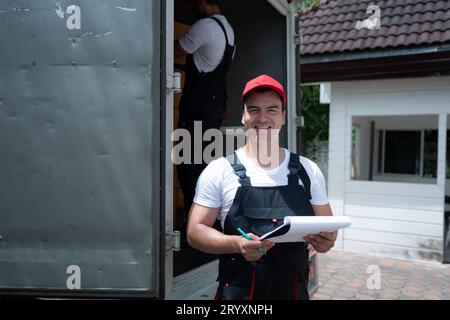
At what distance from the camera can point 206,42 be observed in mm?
3162

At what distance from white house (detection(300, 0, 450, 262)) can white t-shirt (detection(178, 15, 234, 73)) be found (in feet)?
11.8

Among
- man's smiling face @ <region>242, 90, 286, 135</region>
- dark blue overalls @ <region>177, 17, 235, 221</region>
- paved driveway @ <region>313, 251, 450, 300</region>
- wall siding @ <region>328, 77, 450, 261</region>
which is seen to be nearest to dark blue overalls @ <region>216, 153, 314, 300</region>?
man's smiling face @ <region>242, 90, 286, 135</region>

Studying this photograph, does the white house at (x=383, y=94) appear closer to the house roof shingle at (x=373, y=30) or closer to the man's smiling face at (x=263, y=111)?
the house roof shingle at (x=373, y=30)

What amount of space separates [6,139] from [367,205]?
5.83 metres

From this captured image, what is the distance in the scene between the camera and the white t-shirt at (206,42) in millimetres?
3115

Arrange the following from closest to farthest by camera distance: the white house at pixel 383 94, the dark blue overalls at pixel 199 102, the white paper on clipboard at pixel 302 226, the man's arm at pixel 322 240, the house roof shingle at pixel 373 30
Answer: the white paper on clipboard at pixel 302 226 < the man's arm at pixel 322 240 < the dark blue overalls at pixel 199 102 < the house roof shingle at pixel 373 30 < the white house at pixel 383 94

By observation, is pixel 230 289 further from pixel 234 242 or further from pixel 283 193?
pixel 283 193

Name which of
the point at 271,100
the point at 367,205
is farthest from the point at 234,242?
the point at 367,205

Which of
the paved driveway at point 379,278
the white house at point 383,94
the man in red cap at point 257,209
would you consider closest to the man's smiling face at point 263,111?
the man in red cap at point 257,209

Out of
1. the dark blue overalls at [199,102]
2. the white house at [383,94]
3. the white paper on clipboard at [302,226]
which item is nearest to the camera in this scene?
the white paper on clipboard at [302,226]

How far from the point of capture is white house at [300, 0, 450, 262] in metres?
6.00

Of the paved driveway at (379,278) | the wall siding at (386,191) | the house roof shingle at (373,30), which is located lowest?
the paved driveway at (379,278)

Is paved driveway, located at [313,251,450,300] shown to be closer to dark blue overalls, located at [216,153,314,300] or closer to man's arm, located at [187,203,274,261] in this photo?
dark blue overalls, located at [216,153,314,300]

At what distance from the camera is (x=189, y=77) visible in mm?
3383
